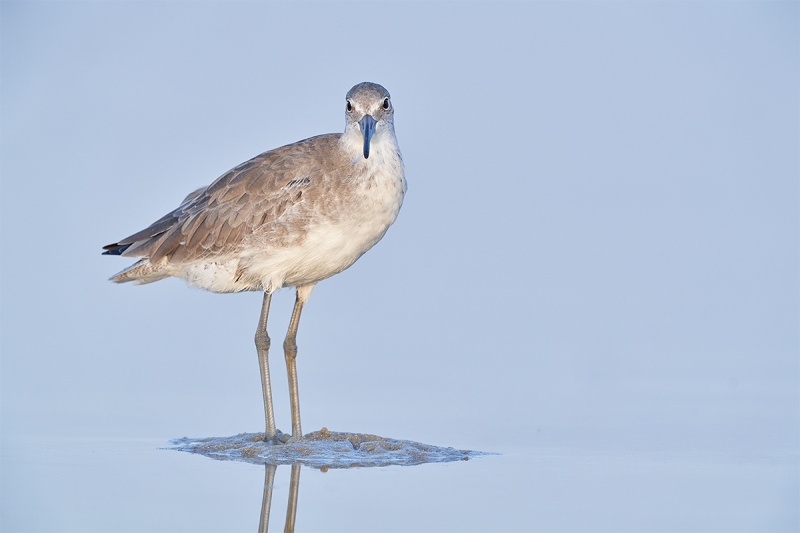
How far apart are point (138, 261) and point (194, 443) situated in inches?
82.3

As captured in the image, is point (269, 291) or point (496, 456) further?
point (269, 291)

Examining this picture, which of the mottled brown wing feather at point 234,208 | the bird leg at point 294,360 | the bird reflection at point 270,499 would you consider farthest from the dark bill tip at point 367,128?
the bird reflection at point 270,499

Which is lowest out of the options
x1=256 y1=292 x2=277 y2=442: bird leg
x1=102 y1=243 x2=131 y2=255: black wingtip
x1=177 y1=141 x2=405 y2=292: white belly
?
x1=256 y1=292 x2=277 y2=442: bird leg

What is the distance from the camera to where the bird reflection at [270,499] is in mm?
7625

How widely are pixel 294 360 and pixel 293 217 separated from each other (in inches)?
54.1

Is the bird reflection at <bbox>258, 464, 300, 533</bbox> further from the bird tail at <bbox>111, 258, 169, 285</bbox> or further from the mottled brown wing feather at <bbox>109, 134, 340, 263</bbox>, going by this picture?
the bird tail at <bbox>111, 258, 169, 285</bbox>

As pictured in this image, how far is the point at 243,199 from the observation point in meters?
11.0

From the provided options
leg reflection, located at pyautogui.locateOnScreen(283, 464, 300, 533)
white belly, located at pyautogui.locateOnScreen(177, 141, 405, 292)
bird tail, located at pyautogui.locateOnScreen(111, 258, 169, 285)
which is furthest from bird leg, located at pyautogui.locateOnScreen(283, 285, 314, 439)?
leg reflection, located at pyautogui.locateOnScreen(283, 464, 300, 533)

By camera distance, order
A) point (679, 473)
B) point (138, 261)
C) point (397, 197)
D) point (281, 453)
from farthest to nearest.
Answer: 1. point (138, 261)
2. point (397, 197)
3. point (281, 453)
4. point (679, 473)

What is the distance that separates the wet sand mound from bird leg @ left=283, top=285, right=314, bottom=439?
24 centimetres

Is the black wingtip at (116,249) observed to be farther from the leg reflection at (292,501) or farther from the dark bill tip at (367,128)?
the leg reflection at (292,501)

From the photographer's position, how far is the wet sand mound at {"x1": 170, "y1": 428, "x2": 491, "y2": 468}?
9.60m

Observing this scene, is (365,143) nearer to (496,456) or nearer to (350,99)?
(350,99)

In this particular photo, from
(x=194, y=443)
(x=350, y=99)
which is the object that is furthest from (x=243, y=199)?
(x=194, y=443)
